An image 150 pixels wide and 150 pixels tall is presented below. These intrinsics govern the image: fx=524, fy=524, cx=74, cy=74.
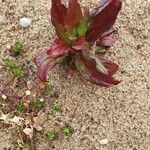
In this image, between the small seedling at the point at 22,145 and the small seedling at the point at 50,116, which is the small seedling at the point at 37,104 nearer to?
the small seedling at the point at 50,116

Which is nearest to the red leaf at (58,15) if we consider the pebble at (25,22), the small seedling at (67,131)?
the pebble at (25,22)

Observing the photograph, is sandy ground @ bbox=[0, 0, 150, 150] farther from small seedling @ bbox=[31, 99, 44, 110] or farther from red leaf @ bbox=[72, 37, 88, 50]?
red leaf @ bbox=[72, 37, 88, 50]

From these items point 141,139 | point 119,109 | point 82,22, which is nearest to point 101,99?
point 119,109

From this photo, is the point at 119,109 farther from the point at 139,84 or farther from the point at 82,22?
the point at 82,22

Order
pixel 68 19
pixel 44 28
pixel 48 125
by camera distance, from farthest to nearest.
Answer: pixel 44 28
pixel 48 125
pixel 68 19

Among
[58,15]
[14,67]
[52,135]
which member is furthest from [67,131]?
[58,15]

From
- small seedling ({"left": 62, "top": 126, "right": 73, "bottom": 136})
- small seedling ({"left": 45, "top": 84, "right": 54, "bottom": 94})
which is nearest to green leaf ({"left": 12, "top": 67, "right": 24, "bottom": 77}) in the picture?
small seedling ({"left": 45, "top": 84, "right": 54, "bottom": 94})
